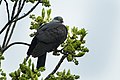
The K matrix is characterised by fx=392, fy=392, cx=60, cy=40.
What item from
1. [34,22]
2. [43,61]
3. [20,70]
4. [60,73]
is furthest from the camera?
[34,22]

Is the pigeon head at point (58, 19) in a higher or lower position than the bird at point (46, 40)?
higher

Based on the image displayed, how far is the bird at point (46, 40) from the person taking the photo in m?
9.95

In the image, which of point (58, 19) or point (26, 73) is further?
point (58, 19)

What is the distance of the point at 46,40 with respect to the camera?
10.3 meters

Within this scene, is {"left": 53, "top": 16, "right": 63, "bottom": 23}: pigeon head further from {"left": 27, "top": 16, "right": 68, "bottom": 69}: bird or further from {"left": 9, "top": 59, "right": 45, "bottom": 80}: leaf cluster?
{"left": 9, "top": 59, "right": 45, "bottom": 80}: leaf cluster

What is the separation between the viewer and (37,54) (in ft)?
32.5

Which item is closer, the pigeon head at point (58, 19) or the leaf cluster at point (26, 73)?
the leaf cluster at point (26, 73)

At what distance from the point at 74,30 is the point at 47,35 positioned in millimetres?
765

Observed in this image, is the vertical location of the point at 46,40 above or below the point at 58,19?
below

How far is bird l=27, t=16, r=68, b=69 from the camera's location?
9.95m

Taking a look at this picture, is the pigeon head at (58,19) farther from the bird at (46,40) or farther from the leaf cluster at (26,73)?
the leaf cluster at (26,73)

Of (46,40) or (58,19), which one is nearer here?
(46,40)

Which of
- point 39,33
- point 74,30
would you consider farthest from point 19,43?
point 74,30

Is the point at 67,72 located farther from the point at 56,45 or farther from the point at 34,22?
the point at 34,22
